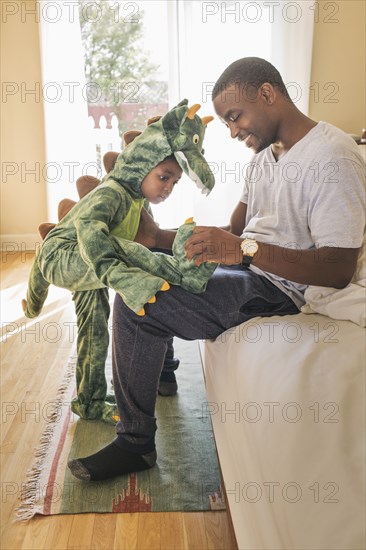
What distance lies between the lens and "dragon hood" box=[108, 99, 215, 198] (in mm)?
1606

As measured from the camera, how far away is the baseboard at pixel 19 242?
14.2ft

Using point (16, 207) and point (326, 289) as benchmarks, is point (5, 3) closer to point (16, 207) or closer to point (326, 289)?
point (16, 207)

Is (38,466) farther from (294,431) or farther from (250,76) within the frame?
(250,76)

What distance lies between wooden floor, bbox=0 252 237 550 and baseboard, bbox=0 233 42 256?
1.54m

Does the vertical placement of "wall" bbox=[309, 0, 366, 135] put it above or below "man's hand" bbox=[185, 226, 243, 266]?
above

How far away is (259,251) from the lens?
4.74 feet

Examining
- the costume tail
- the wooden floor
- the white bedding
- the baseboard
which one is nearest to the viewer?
the white bedding

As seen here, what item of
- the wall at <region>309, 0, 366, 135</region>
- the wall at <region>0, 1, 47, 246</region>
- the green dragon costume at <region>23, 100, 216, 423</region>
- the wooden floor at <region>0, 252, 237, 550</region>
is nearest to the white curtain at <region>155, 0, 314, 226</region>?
the wall at <region>309, 0, 366, 135</region>

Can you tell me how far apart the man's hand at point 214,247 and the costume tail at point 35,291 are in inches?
22.5

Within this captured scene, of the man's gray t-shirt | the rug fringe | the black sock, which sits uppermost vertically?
the man's gray t-shirt

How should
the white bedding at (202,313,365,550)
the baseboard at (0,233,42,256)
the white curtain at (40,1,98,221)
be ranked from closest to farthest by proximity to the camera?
the white bedding at (202,313,365,550)
the white curtain at (40,1,98,221)
the baseboard at (0,233,42,256)

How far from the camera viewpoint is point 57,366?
2.35 m

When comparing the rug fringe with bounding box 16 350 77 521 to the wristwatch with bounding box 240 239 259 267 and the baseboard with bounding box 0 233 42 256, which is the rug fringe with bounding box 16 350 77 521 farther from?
the baseboard with bounding box 0 233 42 256

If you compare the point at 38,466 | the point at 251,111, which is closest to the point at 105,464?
the point at 38,466
